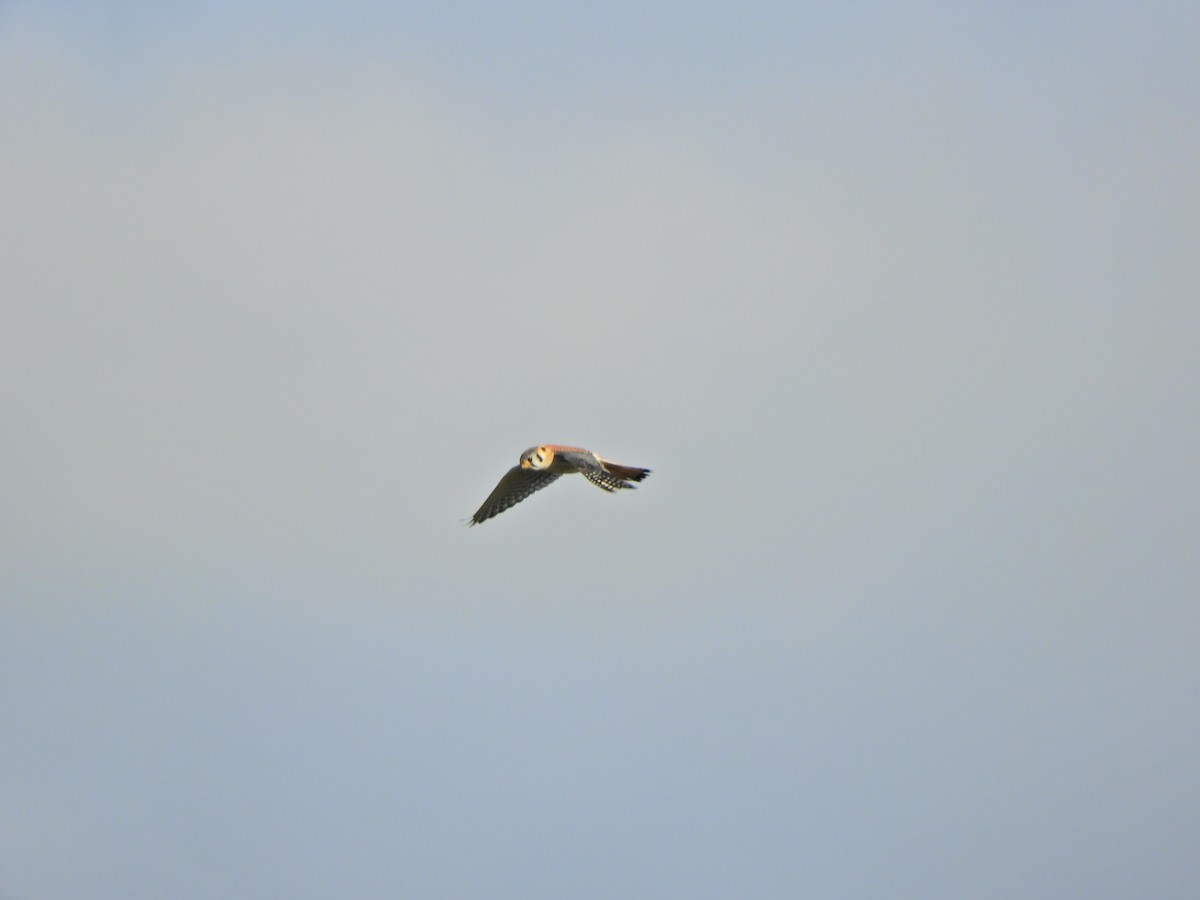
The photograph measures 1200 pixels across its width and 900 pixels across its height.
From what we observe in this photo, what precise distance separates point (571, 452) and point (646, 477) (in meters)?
1.35

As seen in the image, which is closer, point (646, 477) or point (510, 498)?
point (646, 477)

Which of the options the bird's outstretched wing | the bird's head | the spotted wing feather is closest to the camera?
the spotted wing feather

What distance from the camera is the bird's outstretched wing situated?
3403 cm

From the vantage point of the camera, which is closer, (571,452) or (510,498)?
(571,452)

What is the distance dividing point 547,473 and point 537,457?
6.54ft

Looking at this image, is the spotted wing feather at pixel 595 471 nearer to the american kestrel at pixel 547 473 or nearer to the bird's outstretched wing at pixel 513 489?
the american kestrel at pixel 547 473

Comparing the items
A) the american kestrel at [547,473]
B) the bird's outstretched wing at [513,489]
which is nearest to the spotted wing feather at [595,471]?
the american kestrel at [547,473]

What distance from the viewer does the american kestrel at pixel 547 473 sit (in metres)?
31.3

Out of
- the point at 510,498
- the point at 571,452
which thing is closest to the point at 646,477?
the point at 571,452

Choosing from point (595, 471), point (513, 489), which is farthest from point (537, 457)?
point (513, 489)

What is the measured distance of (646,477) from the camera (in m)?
31.8

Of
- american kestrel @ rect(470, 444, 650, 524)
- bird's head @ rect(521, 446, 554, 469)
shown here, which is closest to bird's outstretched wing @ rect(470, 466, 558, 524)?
american kestrel @ rect(470, 444, 650, 524)

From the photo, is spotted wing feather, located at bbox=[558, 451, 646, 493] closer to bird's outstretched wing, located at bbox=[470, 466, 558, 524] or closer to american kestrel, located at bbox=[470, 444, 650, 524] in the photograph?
american kestrel, located at bbox=[470, 444, 650, 524]

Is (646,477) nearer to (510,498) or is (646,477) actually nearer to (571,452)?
(571,452)
